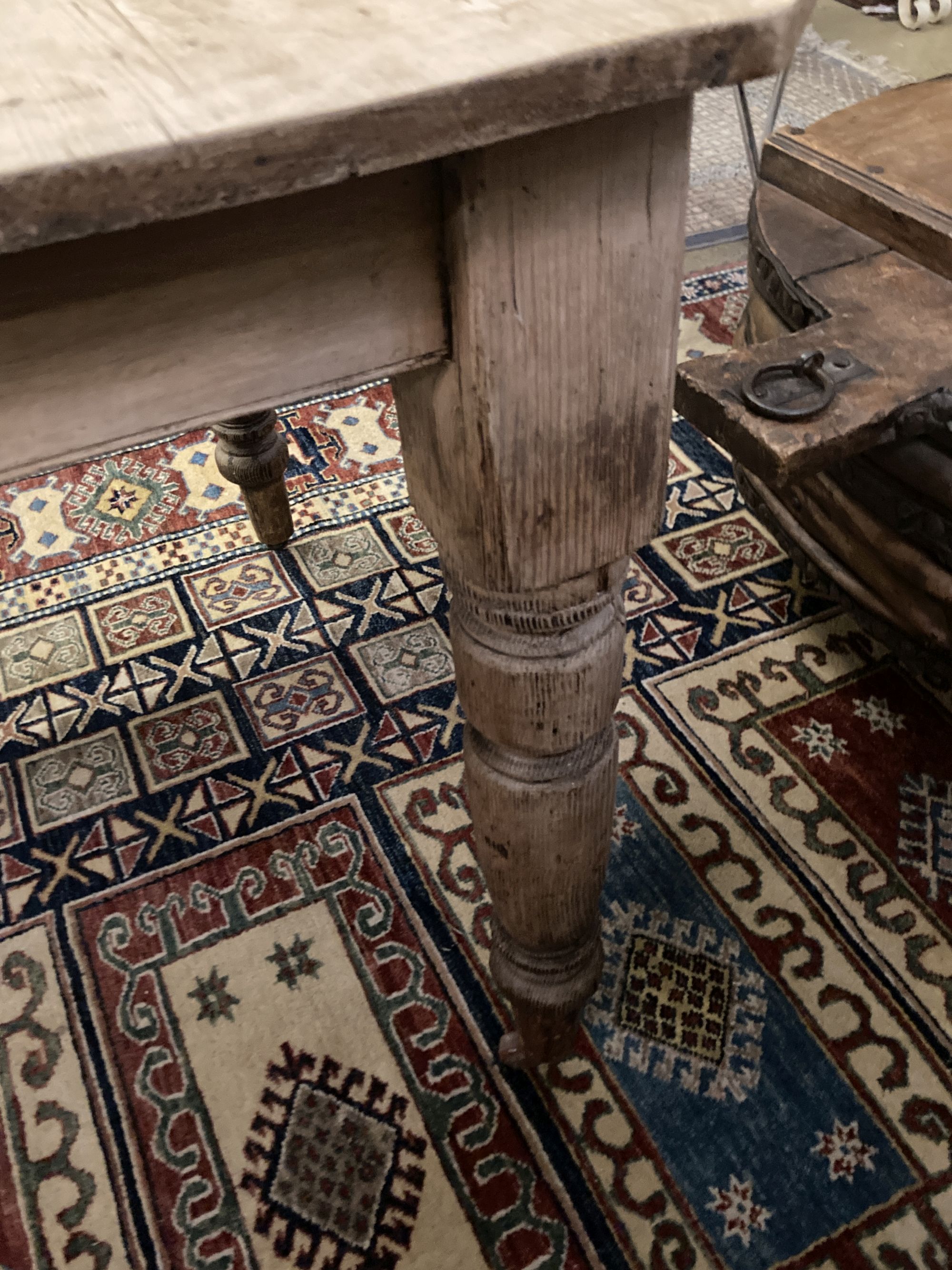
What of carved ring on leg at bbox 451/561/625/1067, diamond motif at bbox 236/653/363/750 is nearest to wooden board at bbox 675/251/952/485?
carved ring on leg at bbox 451/561/625/1067

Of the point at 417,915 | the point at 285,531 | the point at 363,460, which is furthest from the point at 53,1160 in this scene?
the point at 363,460

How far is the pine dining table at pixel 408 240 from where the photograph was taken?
0.27m

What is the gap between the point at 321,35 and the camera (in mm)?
292

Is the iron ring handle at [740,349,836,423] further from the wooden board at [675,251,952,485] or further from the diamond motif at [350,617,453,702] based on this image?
the diamond motif at [350,617,453,702]

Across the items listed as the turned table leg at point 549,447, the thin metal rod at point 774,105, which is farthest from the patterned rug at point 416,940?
the thin metal rod at point 774,105

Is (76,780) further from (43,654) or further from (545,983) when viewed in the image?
(545,983)

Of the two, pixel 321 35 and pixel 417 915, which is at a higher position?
pixel 321 35

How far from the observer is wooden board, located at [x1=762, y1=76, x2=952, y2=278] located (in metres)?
0.91

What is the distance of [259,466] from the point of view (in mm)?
1196

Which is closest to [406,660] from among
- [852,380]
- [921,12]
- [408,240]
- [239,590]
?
[239,590]

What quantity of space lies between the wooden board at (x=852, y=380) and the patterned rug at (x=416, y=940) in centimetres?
42

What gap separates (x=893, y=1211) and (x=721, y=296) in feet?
4.88

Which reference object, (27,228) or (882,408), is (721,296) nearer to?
(882,408)

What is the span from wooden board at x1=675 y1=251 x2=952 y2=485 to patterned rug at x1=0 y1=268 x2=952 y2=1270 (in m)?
0.42
